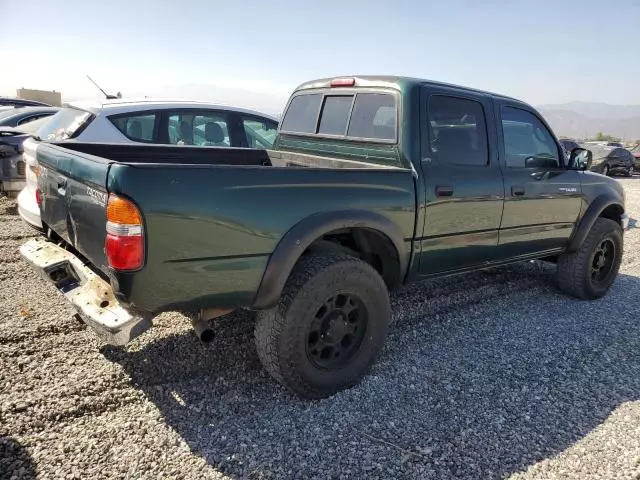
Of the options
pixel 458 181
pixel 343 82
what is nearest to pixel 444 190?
pixel 458 181

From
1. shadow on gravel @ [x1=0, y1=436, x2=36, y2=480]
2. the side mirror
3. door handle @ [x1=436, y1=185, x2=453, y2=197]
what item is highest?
the side mirror

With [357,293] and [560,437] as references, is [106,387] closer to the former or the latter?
[357,293]

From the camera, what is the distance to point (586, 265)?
16.0 ft

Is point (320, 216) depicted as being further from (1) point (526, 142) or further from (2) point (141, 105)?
(2) point (141, 105)

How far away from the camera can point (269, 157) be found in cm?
450

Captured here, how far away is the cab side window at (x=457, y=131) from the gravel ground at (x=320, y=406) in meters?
1.43

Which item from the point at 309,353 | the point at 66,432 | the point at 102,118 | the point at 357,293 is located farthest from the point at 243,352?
the point at 102,118

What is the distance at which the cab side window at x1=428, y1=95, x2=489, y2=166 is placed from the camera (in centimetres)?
358

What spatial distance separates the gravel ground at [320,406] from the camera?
245 centimetres

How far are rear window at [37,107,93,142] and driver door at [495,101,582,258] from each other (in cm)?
449

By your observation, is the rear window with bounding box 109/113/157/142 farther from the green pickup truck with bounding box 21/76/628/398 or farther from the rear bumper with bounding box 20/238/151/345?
the rear bumper with bounding box 20/238/151/345

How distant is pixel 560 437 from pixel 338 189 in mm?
1873

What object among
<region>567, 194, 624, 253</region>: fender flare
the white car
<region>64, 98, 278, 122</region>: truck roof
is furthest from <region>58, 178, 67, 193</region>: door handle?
<region>567, 194, 624, 253</region>: fender flare

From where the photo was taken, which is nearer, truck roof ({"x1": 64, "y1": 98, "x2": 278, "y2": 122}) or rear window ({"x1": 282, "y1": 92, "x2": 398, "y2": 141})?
rear window ({"x1": 282, "y1": 92, "x2": 398, "y2": 141})
